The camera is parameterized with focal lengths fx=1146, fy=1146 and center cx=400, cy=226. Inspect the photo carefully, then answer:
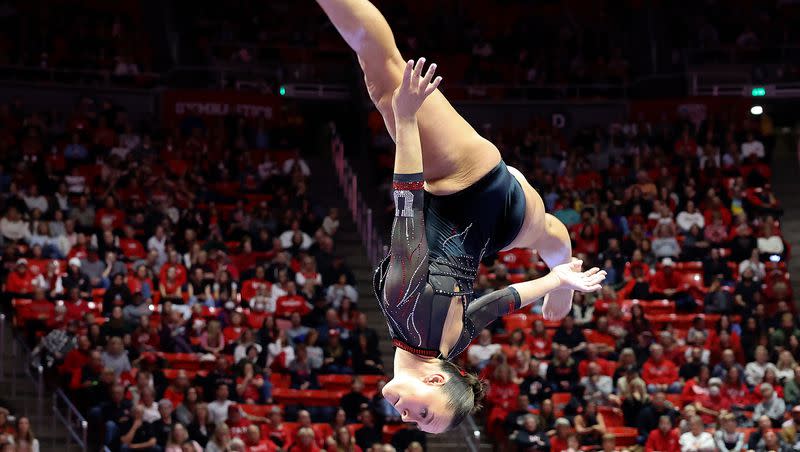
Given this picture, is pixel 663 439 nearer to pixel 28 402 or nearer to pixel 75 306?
pixel 75 306

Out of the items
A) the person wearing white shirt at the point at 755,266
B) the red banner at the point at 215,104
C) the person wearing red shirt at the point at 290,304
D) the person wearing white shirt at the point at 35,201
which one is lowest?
the person wearing red shirt at the point at 290,304

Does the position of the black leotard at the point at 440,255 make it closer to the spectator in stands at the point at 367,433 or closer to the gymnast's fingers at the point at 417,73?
the gymnast's fingers at the point at 417,73

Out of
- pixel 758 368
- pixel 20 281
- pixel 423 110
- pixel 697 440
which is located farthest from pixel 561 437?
pixel 423 110

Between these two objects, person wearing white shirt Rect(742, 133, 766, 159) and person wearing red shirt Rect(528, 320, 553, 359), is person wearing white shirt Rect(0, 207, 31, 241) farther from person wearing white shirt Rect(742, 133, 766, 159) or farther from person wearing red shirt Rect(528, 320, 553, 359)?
person wearing white shirt Rect(742, 133, 766, 159)

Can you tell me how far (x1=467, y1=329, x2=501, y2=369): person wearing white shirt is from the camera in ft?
44.4

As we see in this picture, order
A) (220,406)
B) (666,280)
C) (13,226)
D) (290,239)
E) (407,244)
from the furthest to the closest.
→ (290,239)
(666,280)
(13,226)
(220,406)
(407,244)

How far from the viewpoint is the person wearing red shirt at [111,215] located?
1533cm

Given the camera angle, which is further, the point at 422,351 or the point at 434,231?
the point at 434,231

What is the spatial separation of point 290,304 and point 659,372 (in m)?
4.57

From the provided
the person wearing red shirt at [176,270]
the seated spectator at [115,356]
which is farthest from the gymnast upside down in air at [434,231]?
the person wearing red shirt at [176,270]

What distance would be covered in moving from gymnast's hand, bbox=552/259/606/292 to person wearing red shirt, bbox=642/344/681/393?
8140mm

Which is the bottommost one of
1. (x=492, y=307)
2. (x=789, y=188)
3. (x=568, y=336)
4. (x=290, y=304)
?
(x=568, y=336)

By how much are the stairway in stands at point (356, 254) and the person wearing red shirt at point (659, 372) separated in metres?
2.06

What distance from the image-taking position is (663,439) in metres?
12.5
